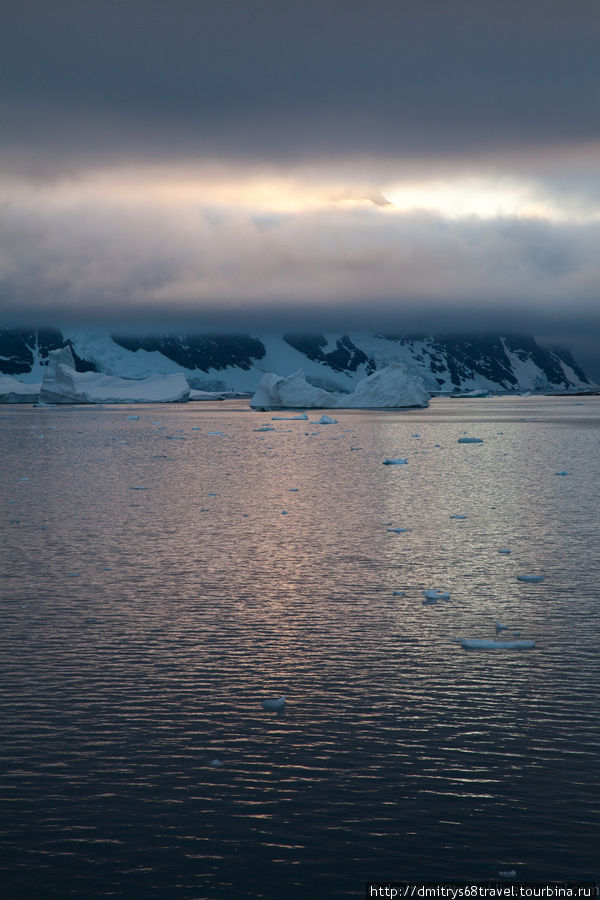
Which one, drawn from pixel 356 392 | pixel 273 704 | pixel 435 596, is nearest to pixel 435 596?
pixel 435 596

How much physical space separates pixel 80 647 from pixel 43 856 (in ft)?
18.5

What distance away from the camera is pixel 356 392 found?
132 m

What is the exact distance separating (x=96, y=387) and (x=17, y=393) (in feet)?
45.3

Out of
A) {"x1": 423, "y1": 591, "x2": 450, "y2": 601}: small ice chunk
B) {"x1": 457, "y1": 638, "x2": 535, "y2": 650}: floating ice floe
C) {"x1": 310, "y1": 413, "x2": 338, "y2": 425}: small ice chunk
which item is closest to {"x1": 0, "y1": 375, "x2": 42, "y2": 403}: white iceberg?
{"x1": 310, "y1": 413, "x2": 338, "y2": 425}: small ice chunk

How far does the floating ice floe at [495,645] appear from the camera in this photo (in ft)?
42.4

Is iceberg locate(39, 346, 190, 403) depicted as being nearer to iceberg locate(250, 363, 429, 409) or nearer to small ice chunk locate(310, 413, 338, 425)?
iceberg locate(250, 363, 429, 409)

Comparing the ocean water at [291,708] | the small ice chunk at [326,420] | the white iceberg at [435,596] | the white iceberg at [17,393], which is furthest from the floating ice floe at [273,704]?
the white iceberg at [17,393]

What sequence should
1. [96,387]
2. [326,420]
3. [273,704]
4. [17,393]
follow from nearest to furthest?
[273,704]
[326,420]
[17,393]
[96,387]

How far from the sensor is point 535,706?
35.0 feet

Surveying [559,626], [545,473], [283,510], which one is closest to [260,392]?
[545,473]

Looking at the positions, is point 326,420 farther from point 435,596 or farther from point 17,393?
point 435,596

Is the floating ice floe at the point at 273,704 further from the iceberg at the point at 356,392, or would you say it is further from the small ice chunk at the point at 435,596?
the iceberg at the point at 356,392

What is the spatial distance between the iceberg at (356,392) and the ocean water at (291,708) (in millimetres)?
104096

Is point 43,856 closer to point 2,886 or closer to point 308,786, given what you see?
point 2,886
